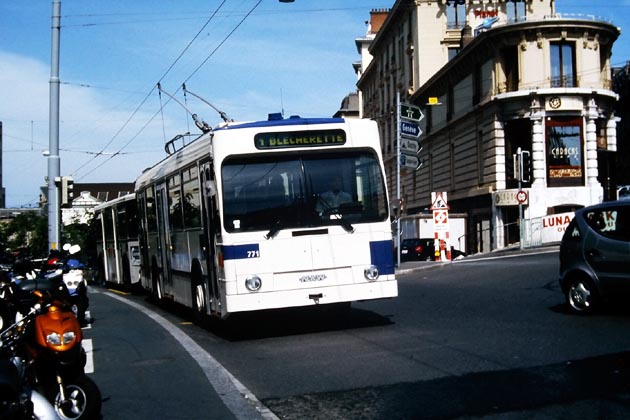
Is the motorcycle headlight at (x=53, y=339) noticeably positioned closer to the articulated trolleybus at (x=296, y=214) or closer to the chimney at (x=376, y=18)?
the articulated trolleybus at (x=296, y=214)

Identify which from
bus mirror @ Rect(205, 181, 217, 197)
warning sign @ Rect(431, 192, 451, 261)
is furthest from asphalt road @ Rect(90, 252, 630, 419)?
warning sign @ Rect(431, 192, 451, 261)

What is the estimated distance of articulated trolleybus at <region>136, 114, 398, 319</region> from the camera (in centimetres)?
1123

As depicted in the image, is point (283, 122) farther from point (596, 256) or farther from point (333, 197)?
point (596, 256)

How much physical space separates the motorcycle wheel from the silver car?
25.8ft

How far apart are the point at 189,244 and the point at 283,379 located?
6.07 meters

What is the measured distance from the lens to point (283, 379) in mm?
8289

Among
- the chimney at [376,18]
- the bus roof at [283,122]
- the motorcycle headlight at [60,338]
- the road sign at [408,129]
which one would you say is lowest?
the motorcycle headlight at [60,338]

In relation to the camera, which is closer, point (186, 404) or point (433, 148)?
point (186, 404)

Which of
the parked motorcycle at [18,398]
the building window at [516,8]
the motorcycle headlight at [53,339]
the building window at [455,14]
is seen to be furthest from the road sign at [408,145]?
the building window at [516,8]

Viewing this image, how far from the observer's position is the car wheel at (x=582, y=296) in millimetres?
11984

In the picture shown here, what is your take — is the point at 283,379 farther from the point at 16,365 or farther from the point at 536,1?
Answer: the point at 536,1

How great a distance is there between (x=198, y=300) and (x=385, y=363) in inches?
208

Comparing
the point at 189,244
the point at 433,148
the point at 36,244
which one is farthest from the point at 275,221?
the point at 36,244

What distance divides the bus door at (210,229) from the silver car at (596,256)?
16.8ft
